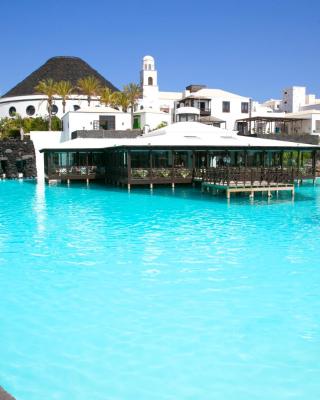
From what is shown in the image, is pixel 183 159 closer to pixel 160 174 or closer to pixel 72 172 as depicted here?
pixel 160 174

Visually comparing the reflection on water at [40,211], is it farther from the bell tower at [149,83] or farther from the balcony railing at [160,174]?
the bell tower at [149,83]

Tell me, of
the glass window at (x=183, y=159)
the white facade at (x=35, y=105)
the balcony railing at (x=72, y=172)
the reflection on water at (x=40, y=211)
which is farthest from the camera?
the white facade at (x=35, y=105)

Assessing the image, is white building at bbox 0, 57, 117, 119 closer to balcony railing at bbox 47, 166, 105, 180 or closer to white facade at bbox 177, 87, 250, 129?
white facade at bbox 177, 87, 250, 129

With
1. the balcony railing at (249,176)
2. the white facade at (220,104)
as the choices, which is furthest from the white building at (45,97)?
the balcony railing at (249,176)

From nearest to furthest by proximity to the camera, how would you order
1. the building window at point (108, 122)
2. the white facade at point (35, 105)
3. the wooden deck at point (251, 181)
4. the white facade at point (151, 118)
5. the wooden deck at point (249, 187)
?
the wooden deck at point (249, 187) → the wooden deck at point (251, 181) → the building window at point (108, 122) → the white facade at point (151, 118) → the white facade at point (35, 105)

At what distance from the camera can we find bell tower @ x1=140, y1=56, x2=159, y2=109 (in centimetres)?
8288

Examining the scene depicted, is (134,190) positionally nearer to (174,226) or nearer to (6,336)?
(174,226)

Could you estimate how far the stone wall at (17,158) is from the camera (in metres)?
47.2

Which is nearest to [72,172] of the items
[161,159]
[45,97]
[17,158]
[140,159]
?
[140,159]

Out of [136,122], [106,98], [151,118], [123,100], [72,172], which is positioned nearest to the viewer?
[72,172]

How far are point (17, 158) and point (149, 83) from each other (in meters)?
45.4

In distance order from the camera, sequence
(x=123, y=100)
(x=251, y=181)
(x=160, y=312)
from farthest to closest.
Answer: (x=123, y=100), (x=251, y=181), (x=160, y=312)

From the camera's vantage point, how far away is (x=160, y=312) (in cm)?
797

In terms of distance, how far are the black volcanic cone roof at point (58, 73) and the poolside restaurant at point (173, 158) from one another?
42.5m
